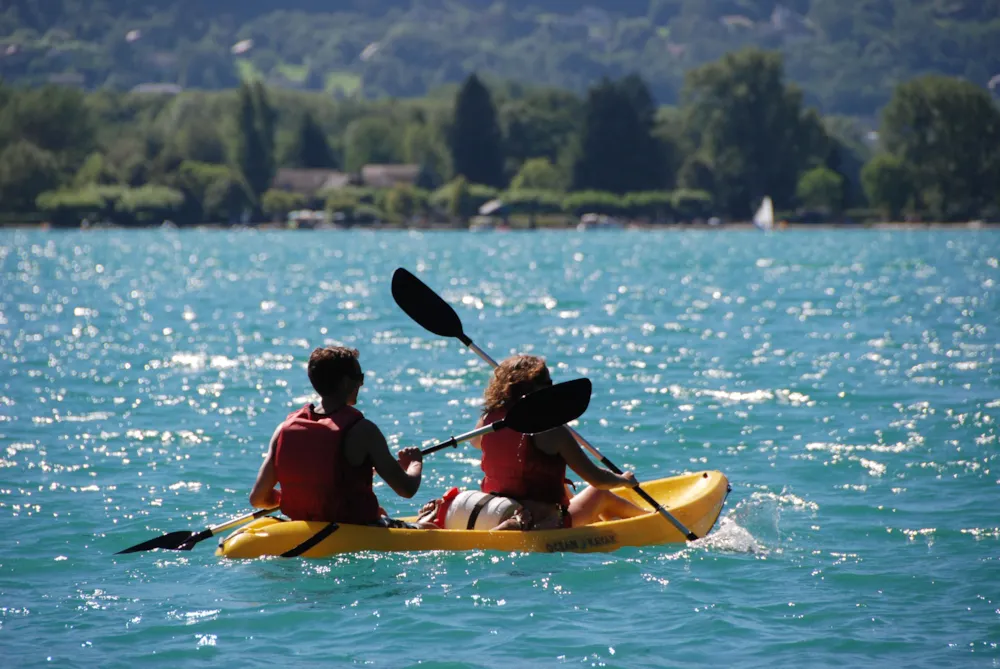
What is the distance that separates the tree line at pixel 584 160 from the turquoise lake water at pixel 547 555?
4161 inches

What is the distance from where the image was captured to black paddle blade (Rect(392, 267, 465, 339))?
11406 mm

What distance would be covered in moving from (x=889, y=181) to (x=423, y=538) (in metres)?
127

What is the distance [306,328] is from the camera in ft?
91.8

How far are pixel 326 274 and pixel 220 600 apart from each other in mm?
44869

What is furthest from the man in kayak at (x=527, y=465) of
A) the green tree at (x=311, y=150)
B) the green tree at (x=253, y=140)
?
the green tree at (x=311, y=150)

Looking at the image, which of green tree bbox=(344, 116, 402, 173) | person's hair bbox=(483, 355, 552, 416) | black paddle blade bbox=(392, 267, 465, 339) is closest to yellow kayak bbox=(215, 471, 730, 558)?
person's hair bbox=(483, 355, 552, 416)

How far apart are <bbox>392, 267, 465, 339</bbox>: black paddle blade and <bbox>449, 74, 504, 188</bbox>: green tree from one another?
429 feet

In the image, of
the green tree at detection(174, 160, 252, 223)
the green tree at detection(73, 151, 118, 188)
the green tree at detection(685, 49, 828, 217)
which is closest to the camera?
the green tree at detection(685, 49, 828, 217)

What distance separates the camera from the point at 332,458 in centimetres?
883

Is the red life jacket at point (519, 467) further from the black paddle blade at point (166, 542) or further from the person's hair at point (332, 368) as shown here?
the black paddle blade at point (166, 542)

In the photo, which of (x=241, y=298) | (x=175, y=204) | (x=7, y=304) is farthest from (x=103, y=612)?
(x=175, y=204)

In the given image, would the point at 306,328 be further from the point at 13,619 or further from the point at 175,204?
the point at 175,204

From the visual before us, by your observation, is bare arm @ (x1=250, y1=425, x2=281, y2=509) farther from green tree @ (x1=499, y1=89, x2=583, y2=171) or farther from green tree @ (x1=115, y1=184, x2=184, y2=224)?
green tree @ (x1=499, y1=89, x2=583, y2=171)

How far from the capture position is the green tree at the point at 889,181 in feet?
426
